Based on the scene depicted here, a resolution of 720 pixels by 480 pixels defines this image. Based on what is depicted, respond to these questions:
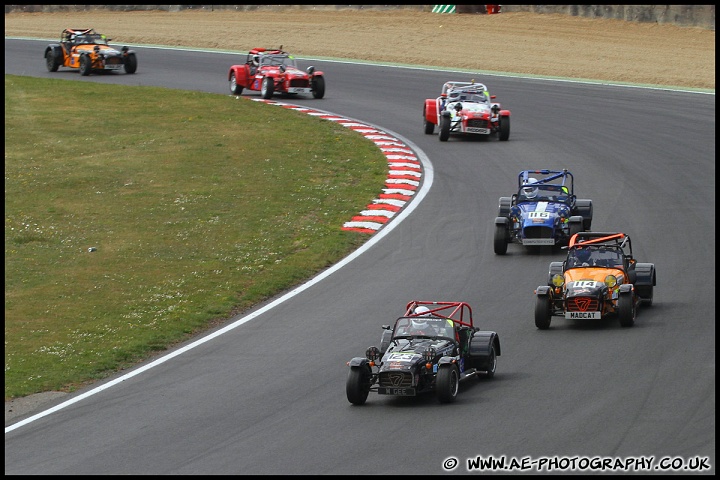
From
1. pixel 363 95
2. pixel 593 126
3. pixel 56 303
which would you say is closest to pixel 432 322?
pixel 56 303

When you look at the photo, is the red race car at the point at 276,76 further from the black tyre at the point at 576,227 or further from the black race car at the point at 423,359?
the black race car at the point at 423,359

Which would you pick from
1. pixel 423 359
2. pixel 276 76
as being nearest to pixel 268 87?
pixel 276 76

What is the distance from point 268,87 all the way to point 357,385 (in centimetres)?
2545

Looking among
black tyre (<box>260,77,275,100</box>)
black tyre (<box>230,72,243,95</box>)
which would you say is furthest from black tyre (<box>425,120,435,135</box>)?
black tyre (<box>230,72,243,95</box>)

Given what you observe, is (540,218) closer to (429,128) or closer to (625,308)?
(625,308)

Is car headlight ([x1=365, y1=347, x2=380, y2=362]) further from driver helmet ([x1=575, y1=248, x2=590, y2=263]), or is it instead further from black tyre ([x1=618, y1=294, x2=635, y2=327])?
driver helmet ([x1=575, y1=248, x2=590, y2=263])

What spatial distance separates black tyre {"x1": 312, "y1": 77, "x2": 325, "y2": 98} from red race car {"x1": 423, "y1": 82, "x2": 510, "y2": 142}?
282 inches

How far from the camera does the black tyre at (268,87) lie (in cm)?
3881

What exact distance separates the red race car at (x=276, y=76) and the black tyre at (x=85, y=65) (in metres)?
7.45

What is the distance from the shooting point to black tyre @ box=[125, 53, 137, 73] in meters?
44.8

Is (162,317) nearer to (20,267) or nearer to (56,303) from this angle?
(56,303)

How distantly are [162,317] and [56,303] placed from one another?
212cm

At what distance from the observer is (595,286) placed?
17688 millimetres

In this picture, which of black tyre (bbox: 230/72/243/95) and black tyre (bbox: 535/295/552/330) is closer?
black tyre (bbox: 535/295/552/330)
